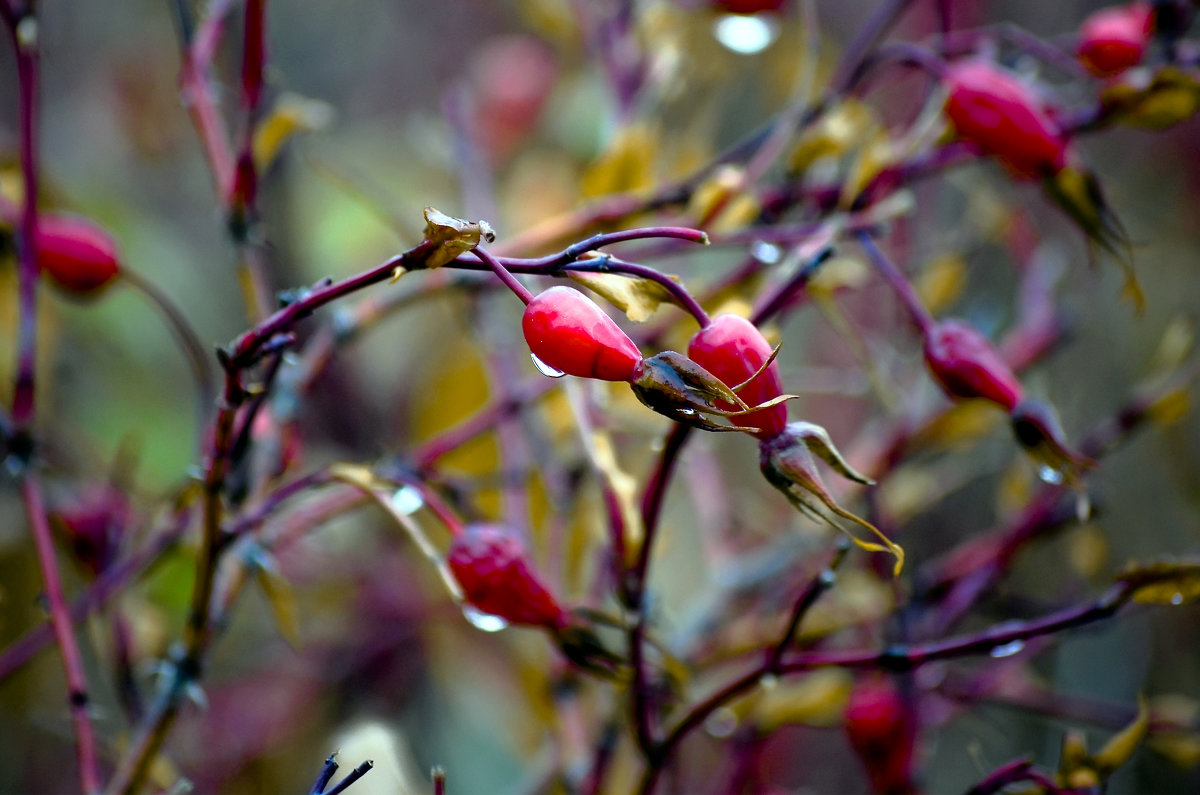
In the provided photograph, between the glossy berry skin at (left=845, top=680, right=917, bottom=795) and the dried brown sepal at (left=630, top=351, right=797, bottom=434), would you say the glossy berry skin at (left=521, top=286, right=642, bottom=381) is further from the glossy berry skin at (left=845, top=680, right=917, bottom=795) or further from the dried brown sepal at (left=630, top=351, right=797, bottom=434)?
the glossy berry skin at (left=845, top=680, right=917, bottom=795)

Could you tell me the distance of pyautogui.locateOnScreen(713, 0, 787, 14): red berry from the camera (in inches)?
25.2

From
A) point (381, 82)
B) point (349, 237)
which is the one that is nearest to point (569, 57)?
point (349, 237)

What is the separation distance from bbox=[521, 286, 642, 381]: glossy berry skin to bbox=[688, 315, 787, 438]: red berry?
31 mm

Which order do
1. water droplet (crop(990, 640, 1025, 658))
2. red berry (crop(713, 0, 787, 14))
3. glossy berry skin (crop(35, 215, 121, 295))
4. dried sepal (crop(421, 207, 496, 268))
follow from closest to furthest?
dried sepal (crop(421, 207, 496, 268))
water droplet (crop(990, 640, 1025, 658))
glossy berry skin (crop(35, 215, 121, 295))
red berry (crop(713, 0, 787, 14))

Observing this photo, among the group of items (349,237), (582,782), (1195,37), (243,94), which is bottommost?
(1195,37)

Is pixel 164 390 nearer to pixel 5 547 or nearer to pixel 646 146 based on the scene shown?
pixel 5 547

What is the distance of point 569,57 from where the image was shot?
1.12m

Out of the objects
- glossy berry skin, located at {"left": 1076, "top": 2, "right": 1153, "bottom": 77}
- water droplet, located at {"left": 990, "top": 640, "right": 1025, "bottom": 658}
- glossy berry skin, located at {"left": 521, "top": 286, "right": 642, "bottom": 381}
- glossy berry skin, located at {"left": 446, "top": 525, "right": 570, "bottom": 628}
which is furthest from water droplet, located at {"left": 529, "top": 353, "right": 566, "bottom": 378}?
glossy berry skin, located at {"left": 1076, "top": 2, "right": 1153, "bottom": 77}

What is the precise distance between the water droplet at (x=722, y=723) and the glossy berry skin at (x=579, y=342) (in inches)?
11.6

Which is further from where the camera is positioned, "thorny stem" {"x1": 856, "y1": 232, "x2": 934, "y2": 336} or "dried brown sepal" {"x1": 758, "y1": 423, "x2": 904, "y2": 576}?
"thorny stem" {"x1": 856, "y1": 232, "x2": 934, "y2": 336}

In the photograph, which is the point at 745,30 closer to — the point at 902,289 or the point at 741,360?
the point at 902,289

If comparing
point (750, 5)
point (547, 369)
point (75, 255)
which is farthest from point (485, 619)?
point (750, 5)

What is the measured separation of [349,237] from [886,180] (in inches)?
29.2

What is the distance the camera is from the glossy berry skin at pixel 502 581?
1.37ft
